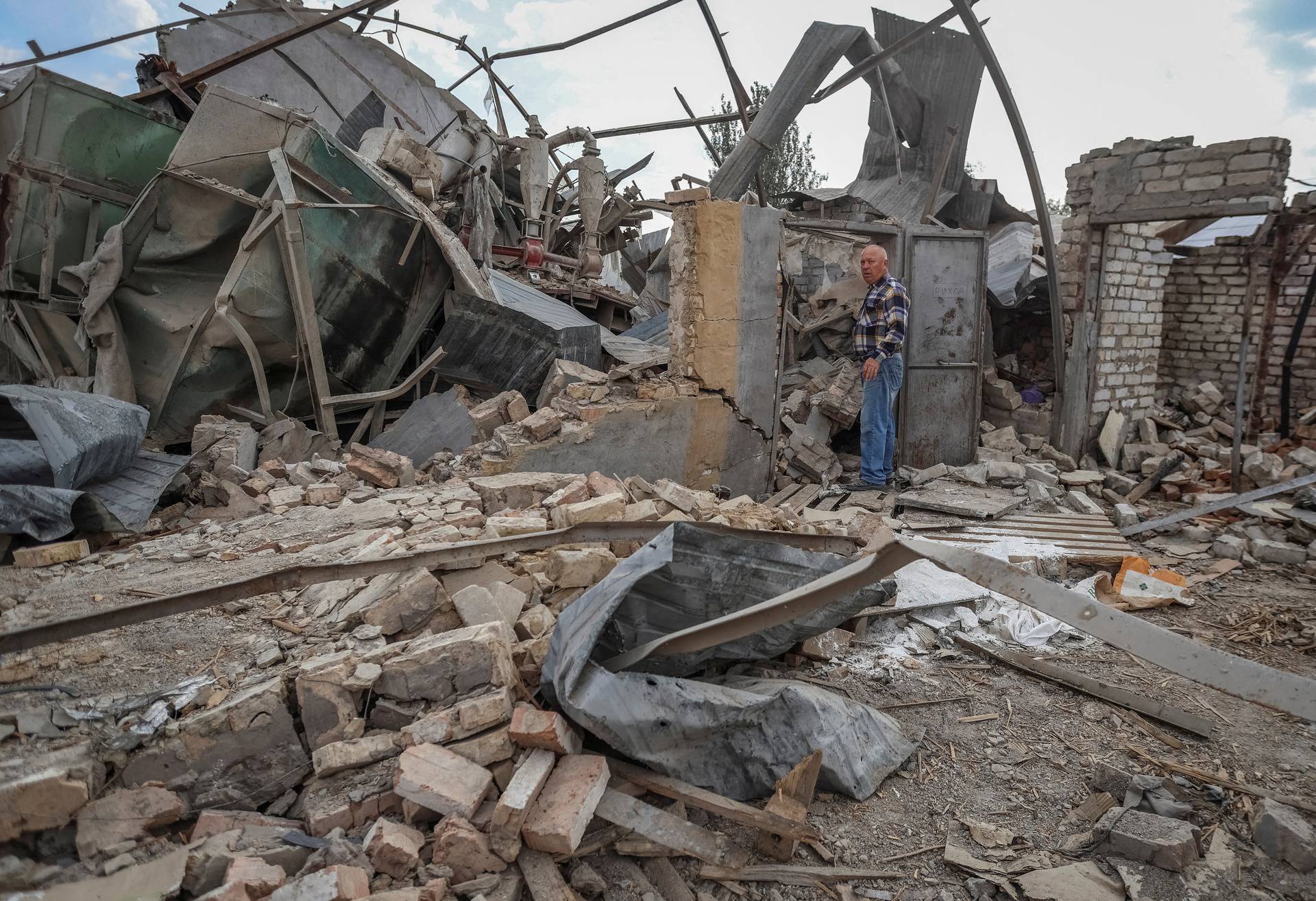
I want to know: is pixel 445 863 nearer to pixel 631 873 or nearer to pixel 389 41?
pixel 631 873

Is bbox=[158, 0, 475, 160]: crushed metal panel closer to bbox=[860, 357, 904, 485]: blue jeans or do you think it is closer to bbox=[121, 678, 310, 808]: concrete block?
bbox=[860, 357, 904, 485]: blue jeans

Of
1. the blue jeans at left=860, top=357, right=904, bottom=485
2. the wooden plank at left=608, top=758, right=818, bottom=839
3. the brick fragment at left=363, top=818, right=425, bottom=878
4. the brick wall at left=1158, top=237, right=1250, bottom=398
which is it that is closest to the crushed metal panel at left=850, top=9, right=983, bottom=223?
the blue jeans at left=860, top=357, right=904, bottom=485

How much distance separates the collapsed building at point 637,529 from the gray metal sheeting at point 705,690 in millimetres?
14

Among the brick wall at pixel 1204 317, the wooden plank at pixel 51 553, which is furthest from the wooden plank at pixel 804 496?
the brick wall at pixel 1204 317

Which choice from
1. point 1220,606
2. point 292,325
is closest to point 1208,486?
point 1220,606

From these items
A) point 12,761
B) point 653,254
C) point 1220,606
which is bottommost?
point 1220,606

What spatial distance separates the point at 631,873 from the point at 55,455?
3576 millimetres

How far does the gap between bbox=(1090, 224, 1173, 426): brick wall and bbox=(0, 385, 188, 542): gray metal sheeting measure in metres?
→ 8.27

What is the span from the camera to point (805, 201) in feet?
40.7

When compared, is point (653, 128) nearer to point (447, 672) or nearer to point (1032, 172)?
point (1032, 172)

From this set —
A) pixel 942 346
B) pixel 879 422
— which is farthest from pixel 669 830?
pixel 942 346

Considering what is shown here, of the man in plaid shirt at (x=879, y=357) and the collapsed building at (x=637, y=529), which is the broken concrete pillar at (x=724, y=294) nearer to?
the collapsed building at (x=637, y=529)

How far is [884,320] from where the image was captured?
599 cm

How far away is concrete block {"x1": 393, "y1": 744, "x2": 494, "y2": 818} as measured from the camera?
6.03ft
